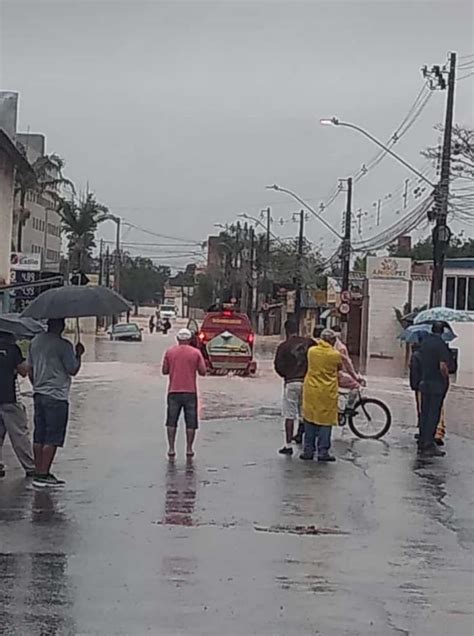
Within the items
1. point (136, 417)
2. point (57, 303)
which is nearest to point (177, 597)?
point (57, 303)

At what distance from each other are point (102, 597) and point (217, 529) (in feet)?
9.33

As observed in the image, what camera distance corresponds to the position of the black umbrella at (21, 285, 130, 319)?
43.6ft

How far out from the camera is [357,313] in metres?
69.4

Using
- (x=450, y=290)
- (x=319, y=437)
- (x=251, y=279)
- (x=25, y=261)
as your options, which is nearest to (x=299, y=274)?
(x=251, y=279)

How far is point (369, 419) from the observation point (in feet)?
63.5

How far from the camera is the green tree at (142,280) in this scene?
153125 millimetres

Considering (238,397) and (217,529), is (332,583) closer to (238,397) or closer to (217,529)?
(217,529)

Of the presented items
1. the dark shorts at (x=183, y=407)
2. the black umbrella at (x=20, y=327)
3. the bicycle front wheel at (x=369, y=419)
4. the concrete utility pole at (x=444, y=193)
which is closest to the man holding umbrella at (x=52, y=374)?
the black umbrella at (x=20, y=327)

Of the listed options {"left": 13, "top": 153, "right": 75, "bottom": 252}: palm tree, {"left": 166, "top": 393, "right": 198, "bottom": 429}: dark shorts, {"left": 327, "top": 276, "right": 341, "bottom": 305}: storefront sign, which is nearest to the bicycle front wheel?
{"left": 166, "top": 393, "right": 198, "bottom": 429}: dark shorts

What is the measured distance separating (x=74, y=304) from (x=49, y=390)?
1074 mm

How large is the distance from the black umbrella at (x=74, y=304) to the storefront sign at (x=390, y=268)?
50.4 meters

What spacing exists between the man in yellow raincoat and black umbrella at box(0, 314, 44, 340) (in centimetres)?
392

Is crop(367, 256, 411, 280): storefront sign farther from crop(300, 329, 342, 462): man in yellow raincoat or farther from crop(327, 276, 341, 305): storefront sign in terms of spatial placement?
crop(300, 329, 342, 462): man in yellow raincoat

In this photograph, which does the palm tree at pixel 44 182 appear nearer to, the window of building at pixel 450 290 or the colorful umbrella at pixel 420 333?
the window of building at pixel 450 290
